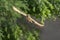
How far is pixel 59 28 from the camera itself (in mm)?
3811

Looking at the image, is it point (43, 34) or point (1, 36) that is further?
point (43, 34)

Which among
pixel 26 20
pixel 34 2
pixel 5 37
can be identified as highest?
pixel 34 2

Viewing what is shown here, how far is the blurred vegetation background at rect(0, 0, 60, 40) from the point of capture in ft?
11.4

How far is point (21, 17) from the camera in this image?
3.60 metres

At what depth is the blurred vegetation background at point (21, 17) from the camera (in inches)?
137

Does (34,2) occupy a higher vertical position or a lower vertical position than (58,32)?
higher

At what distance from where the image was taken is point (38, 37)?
12.3ft

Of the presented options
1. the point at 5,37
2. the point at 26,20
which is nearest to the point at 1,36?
the point at 5,37

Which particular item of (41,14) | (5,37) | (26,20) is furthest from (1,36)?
(41,14)

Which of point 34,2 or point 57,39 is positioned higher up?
point 34,2

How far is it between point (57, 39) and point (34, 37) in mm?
356

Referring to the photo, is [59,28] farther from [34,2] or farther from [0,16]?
[0,16]

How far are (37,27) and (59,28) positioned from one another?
323 millimetres

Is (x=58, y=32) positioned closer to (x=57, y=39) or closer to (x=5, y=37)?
(x=57, y=39)
